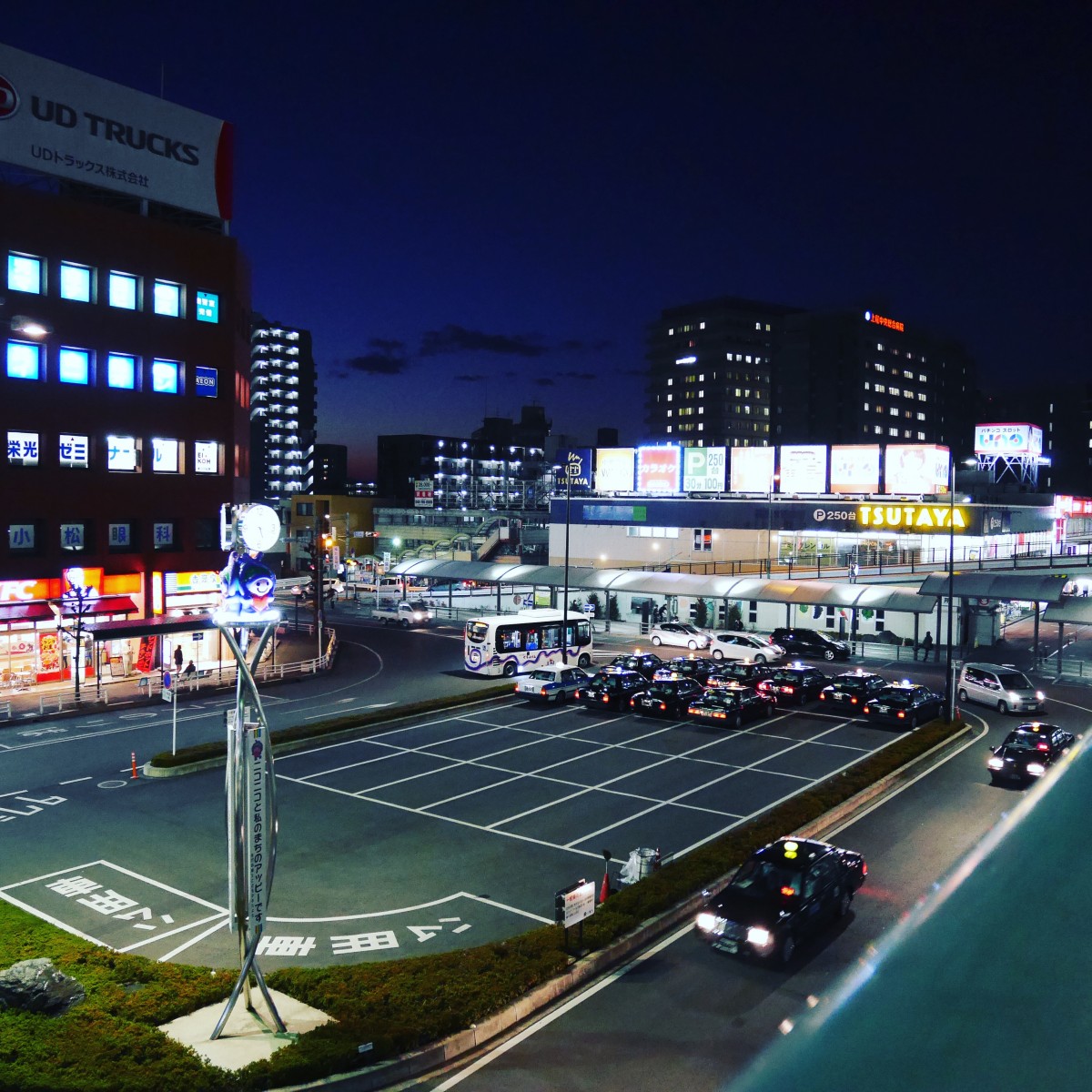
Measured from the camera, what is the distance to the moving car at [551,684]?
3603cm

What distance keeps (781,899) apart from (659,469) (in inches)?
2162

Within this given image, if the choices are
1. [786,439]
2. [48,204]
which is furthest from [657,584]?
[786,439]

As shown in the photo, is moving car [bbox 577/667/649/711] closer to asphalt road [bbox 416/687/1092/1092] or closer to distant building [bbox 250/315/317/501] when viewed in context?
asphalt road [bbox 416/687/1092/1092]

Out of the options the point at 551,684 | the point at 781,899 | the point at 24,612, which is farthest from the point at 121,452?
the point at 781,899

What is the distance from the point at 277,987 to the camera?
1365 centimetres

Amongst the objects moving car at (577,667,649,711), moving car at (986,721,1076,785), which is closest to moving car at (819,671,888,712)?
moving car at (577,667,649,711)

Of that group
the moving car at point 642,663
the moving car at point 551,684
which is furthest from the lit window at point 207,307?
the moving car at point 642,663

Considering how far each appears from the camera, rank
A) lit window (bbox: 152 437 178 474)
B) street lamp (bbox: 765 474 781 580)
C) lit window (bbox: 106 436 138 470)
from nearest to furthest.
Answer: lit window (bbox: 106 436 138 470) → lit window (bbox: 152 437 178 474) → street lamp (bbox: 765 474 781 580)

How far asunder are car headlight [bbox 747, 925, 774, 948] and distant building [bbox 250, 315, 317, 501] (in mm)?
159824

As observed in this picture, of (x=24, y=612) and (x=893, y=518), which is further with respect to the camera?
(x=893, y=518)

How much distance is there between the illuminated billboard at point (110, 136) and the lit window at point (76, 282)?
413 cm

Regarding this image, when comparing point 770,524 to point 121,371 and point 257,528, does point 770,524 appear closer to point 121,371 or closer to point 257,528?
point 121,371

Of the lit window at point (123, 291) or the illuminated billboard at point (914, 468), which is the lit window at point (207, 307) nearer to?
the lit window at point (123, 291)

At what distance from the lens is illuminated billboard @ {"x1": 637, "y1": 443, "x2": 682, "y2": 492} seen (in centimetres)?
6756
